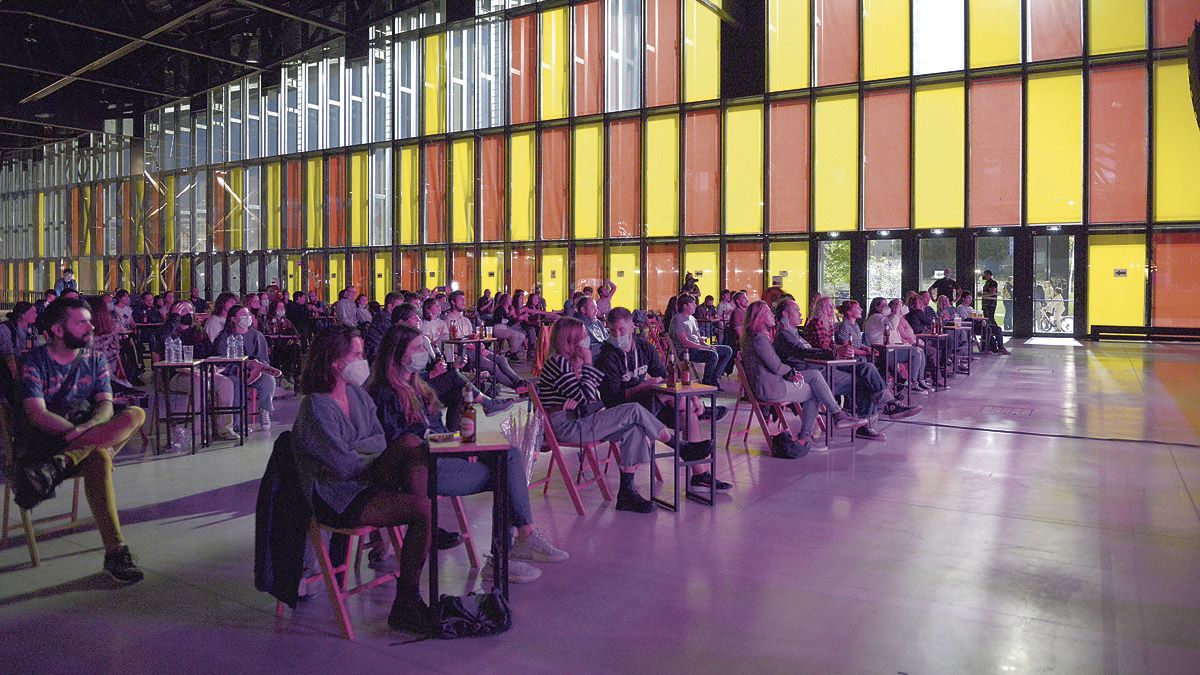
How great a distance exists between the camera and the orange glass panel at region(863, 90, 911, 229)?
18.2m

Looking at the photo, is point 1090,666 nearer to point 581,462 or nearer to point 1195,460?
point 581,462

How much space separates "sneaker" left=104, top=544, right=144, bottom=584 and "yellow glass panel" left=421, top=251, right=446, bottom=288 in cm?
2003

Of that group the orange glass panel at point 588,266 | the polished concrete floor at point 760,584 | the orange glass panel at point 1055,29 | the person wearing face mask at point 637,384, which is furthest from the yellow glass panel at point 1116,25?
the person wearing face mask at point 637,384

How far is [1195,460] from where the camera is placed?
22.4ft

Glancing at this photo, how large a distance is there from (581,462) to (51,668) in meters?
3.50

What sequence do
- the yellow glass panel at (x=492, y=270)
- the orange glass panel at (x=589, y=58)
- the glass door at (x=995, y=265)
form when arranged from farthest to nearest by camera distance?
the yellow glass panel at (x=492, y=270)
the orange glass panel at (x=589, y=58)
the glass door at (x=995, y=265)

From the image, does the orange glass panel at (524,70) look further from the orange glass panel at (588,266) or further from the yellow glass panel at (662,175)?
the orange glass panel at (588,266)

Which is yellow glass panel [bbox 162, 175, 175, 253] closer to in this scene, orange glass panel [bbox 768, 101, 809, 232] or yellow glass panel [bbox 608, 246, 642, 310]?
yellow glass panel [bbox 608, 246, 642, 310]

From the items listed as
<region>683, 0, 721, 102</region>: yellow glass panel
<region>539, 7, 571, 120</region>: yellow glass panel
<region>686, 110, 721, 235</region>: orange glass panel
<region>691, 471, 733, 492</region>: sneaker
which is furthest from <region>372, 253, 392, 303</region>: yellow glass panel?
<region>691, 471, 733, 492</region>: sneaker

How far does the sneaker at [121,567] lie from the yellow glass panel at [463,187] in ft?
64.4

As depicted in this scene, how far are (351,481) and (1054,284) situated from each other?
56.9 ft

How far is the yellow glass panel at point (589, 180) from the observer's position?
70.4ft

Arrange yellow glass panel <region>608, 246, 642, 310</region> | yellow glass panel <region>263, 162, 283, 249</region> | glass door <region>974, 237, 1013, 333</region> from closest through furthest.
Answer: glass door <region>974, 237, 1013, 333</region>
yellow glass panel <region>608, 246, 642, 310</region>
yellow glass panel <region>263, 162, 283, 249</region>

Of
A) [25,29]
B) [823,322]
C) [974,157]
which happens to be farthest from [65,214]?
[823,322]
